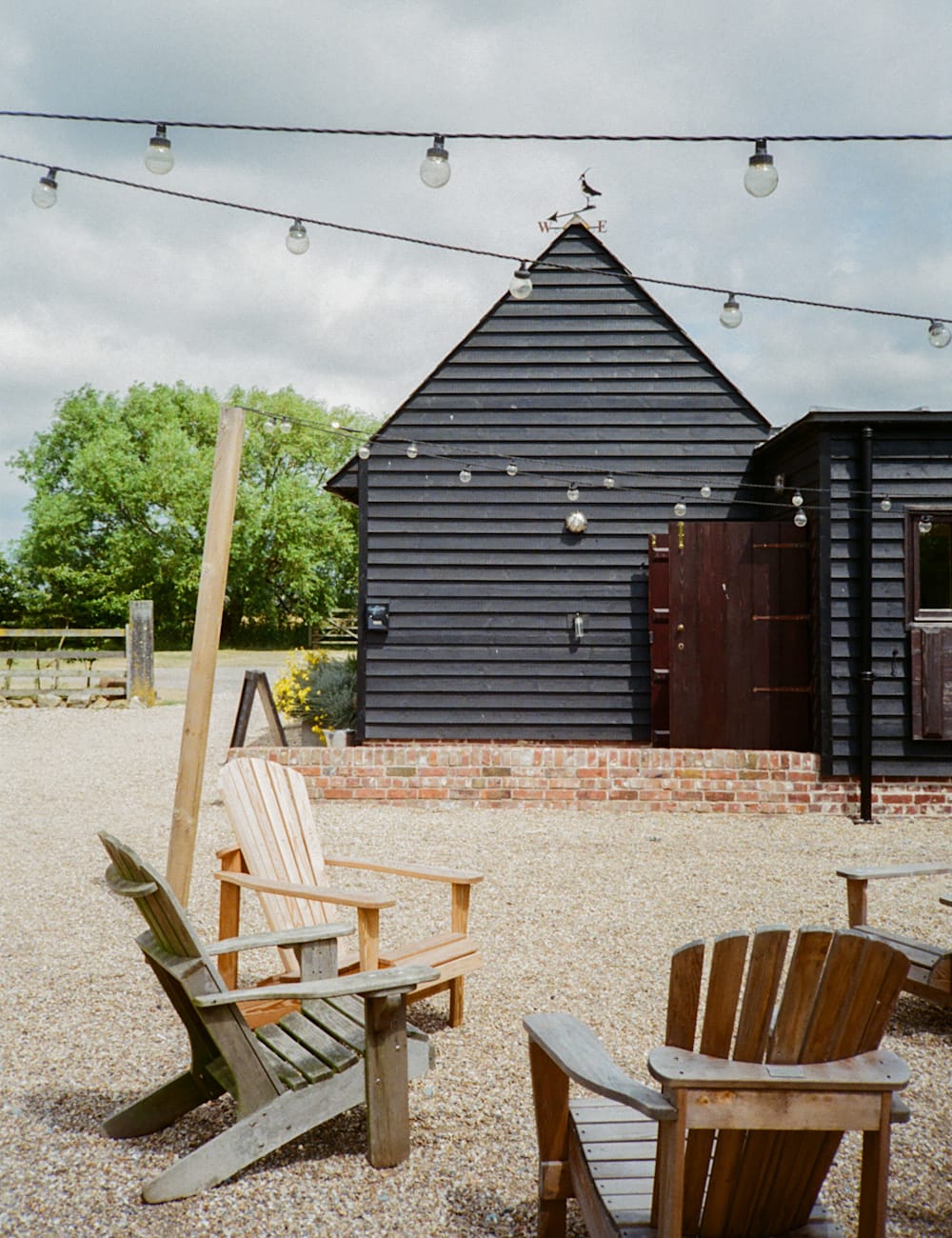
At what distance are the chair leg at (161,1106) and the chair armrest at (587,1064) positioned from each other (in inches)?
44.6

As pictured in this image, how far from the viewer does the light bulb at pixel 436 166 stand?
4320 mm

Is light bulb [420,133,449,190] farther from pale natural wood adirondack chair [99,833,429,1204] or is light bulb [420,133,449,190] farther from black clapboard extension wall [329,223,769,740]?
black clapboard extension wall [329,223,769,740]

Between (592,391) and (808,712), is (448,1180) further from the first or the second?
(592,391)

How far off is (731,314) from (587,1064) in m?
5.48

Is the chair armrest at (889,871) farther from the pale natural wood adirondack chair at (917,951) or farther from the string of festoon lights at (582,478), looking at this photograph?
the string of festoon lights at (582,478)

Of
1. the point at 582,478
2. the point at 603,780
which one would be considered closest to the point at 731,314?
the point at 582,478

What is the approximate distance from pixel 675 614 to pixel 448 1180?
21.7 ft

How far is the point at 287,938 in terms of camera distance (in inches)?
123

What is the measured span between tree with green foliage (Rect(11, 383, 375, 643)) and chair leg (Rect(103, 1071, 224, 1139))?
Result: 33547 mm

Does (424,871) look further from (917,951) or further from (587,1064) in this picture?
(587,1064)

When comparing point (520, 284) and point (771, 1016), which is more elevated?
point (520, 284)

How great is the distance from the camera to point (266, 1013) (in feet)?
11.1

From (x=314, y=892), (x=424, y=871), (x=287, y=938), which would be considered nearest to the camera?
(x=287, y=938)

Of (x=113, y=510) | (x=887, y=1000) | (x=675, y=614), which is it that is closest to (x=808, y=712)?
(x=675, y=614)
